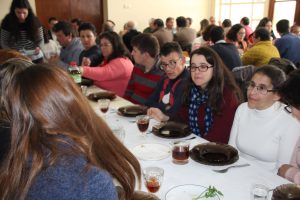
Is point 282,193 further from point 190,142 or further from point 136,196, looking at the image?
point 190,142

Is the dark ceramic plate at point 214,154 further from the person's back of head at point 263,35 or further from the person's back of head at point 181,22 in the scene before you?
the person's back of head at point 181,22

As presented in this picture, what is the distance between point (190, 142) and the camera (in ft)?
6.49

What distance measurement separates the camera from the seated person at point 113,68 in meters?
3.38

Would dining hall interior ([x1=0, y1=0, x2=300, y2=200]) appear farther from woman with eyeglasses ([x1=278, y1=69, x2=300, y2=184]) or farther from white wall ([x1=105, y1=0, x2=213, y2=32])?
white wall ([x1=105, y1=0, x2=213, y2=32])

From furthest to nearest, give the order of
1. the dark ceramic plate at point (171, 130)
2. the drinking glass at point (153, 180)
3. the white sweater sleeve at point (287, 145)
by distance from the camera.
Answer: the dark ceramic plate at point (171, 130) → the white sweater sleeve at point (287, 145) → the drinking glass at point (153, 180)

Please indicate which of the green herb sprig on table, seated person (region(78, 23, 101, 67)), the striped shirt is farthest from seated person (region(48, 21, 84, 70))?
the green herb sprig on table

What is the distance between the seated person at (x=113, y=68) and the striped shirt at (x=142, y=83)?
0.70ft

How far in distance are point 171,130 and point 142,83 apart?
3.76 feet

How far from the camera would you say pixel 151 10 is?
9.18 m

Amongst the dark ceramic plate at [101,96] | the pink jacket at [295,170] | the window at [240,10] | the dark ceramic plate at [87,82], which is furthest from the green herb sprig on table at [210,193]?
the window at [240,10]

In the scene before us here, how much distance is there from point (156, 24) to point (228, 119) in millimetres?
5146

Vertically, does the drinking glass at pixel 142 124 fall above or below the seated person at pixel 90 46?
below

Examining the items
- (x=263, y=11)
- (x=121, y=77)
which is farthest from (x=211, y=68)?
(x=263, y=11)

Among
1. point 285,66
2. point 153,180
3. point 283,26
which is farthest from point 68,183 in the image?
point 283,26
